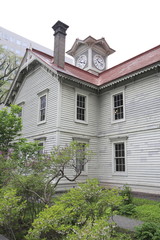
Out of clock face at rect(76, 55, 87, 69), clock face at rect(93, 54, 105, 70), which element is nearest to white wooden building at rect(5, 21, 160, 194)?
clock face at rect(93, 54, 105, 70)

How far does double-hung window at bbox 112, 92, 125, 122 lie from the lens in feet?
46.0

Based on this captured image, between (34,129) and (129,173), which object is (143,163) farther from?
(34,129)

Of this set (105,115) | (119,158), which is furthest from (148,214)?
(105,115)

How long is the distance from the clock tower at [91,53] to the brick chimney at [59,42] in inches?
258

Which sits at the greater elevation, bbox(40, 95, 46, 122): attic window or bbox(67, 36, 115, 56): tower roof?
bbox(67, 36, 115, 56): tower roof

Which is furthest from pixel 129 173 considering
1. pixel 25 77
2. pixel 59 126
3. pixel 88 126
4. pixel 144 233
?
pixel 25 77

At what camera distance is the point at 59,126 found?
12.9m

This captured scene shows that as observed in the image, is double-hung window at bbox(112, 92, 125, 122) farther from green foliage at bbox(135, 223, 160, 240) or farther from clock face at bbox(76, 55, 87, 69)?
clock face at bbox(76, 55, 87, 69)

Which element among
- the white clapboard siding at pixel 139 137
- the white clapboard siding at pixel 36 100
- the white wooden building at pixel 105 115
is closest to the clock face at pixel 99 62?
the white wooden building at pixel 105 115

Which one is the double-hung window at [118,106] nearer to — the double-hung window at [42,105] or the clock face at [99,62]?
the double-hung window at [42,105]

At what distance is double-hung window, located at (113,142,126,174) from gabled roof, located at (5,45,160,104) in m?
4.49

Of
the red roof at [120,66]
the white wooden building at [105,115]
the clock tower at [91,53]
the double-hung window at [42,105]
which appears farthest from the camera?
the clock tower at [91,53]

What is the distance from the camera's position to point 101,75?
1877 centimetres

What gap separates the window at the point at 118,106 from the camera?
1403 centimetres
